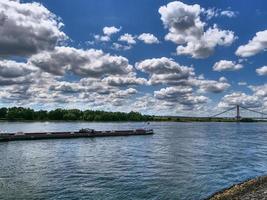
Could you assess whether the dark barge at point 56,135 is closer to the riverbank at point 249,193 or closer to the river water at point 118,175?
the river water at point 118,175

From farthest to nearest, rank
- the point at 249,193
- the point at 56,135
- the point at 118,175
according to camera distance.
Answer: the point at 56,135
the point at 118,175
the point at 249,193

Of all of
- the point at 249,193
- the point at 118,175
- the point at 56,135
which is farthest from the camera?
the point at 56,135

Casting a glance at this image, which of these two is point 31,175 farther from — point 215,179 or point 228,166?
point 228,166

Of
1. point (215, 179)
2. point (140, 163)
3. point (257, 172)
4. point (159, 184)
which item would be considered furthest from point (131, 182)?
point (257, 172)

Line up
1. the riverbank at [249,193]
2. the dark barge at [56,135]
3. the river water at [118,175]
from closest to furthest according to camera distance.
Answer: the riverbank at [249,193] < the river water at [118,175] < the dark barge at [56,135]

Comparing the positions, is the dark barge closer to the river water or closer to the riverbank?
the river water

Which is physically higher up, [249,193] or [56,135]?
[56,135]

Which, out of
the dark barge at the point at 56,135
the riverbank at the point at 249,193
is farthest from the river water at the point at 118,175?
the dark barge at the point at 56,135

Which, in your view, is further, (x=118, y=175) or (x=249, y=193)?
(x=118, y=175)

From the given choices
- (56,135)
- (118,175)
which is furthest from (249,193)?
(56,135)

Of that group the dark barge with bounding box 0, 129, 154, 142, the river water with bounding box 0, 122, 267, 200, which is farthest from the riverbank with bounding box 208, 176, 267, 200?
the dark barge with bounding box 0, 129, 154, 142

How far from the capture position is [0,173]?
5347cm

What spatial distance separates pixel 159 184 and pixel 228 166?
2297 centimetres

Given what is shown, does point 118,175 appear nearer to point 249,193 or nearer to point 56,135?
point 249,193
